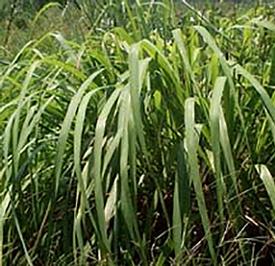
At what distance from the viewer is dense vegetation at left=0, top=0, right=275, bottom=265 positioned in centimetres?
234

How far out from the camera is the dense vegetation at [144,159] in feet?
7.68

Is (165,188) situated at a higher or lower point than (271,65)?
lower

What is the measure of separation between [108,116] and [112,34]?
0.49 metres

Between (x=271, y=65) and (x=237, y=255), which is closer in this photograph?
(x=237, y=255)

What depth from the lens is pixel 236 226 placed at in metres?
2.37

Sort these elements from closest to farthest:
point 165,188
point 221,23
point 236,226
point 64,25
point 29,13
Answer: point 236,226 < point 165,188 < point 221,23 < point 64,25 < point 29,13

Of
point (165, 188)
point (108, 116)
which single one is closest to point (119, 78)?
point (108, 116)

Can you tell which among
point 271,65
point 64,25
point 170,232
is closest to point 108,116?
point 170,232

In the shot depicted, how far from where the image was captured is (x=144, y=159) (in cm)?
251

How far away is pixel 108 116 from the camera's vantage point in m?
2.48

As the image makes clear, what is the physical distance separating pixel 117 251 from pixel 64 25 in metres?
1.53

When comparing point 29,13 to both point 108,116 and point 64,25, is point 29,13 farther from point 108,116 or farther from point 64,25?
point 108,116

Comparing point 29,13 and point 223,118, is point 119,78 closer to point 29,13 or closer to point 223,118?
point 223,118

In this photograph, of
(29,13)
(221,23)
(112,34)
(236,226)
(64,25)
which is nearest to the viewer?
(236,226)
